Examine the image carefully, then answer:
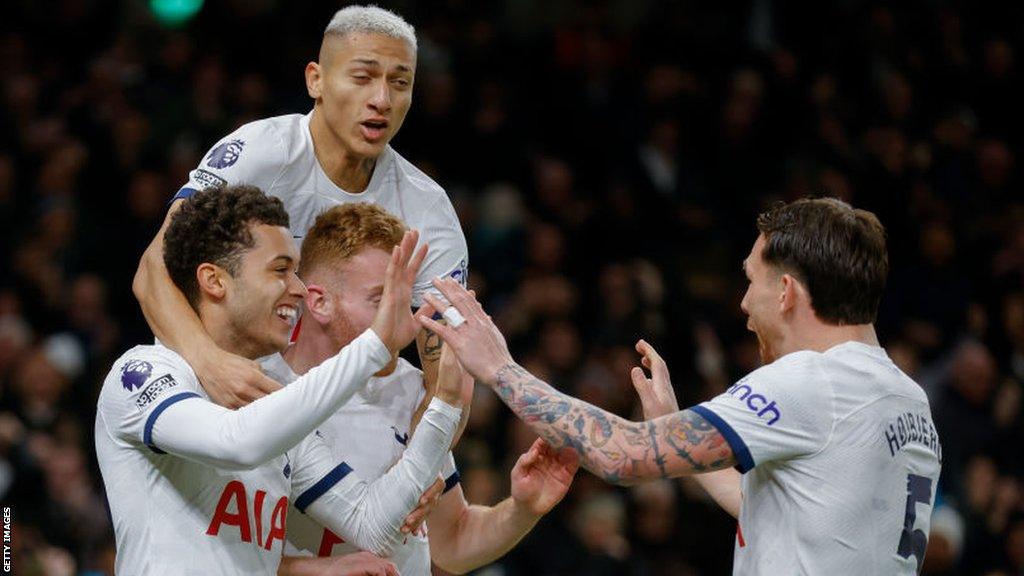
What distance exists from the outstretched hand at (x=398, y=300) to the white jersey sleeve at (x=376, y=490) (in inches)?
14.0

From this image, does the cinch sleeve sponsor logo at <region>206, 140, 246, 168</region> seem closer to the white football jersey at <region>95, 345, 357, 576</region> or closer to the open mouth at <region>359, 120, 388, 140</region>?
the open mouth at <region>359, 120, 388, 140</region>

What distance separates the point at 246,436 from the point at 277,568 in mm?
608

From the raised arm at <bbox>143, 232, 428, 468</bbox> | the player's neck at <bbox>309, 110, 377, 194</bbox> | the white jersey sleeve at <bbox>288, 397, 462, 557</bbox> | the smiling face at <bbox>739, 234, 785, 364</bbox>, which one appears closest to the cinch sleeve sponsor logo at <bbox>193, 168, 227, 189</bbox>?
the player's neck at <bbox>309, 110, 377, 194</bbox>

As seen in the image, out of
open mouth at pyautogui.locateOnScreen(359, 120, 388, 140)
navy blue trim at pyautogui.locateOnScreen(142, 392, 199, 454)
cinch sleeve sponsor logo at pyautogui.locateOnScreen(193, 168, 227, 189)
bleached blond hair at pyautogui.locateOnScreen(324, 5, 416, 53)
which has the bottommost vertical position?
navy blue trim at pyautogui.locateOnScreen(142, 392, 199, 454)

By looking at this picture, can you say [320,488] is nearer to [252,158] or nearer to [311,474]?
[311,474]

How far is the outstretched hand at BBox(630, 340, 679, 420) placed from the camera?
455 cm

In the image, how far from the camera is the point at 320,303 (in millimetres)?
4559

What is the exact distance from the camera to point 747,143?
37.6 ft

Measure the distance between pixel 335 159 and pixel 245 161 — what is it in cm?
37

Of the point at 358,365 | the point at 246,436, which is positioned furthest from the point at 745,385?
the point at 246,436

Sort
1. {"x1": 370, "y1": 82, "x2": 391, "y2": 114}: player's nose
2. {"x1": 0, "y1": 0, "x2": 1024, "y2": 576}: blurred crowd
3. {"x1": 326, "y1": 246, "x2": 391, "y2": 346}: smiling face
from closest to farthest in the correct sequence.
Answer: {"x1": 326, "y1": 246, "x2": 391, "y2": 346}: smiling face
{"x1": 370, "y1": 82, "x2": 391, "y2": 114}: player's nose
{"x1": 0, "y1": 0, "x2": 1024, "y2": 576}: blurred crowd

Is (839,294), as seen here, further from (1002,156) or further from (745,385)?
(1002,156)

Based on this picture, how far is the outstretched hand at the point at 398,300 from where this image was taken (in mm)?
4023

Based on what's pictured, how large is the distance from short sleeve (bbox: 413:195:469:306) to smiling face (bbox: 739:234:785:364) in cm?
124
